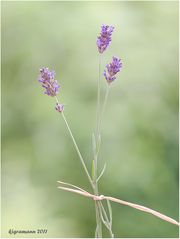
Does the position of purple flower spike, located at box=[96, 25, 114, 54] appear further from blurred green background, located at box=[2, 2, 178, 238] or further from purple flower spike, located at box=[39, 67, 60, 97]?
blurred green background, located at box=[2, 2, 178, 238]

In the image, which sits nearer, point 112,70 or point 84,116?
point 112,70

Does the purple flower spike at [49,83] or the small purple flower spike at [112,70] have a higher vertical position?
the small purple flower spike at [112,70]

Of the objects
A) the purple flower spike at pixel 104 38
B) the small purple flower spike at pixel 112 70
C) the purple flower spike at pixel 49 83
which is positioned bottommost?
the purple flower spike at pixel 49 83

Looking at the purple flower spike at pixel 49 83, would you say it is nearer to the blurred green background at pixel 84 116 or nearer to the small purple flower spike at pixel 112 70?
the small purple flower spike at pixel 112 70

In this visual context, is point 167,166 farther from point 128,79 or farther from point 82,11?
point 82,11

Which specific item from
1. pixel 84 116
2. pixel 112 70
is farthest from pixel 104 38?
pixel 84 116

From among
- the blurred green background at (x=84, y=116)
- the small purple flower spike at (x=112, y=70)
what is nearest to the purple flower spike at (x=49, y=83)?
the small purple flower spike at (x=112, y=70)

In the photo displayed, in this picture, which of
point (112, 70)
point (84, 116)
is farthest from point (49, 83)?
point (84, 116)

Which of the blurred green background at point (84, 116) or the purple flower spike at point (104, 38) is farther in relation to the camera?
the blurred green background at point (84, 116)

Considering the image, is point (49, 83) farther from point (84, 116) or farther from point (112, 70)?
point (84, 116)
